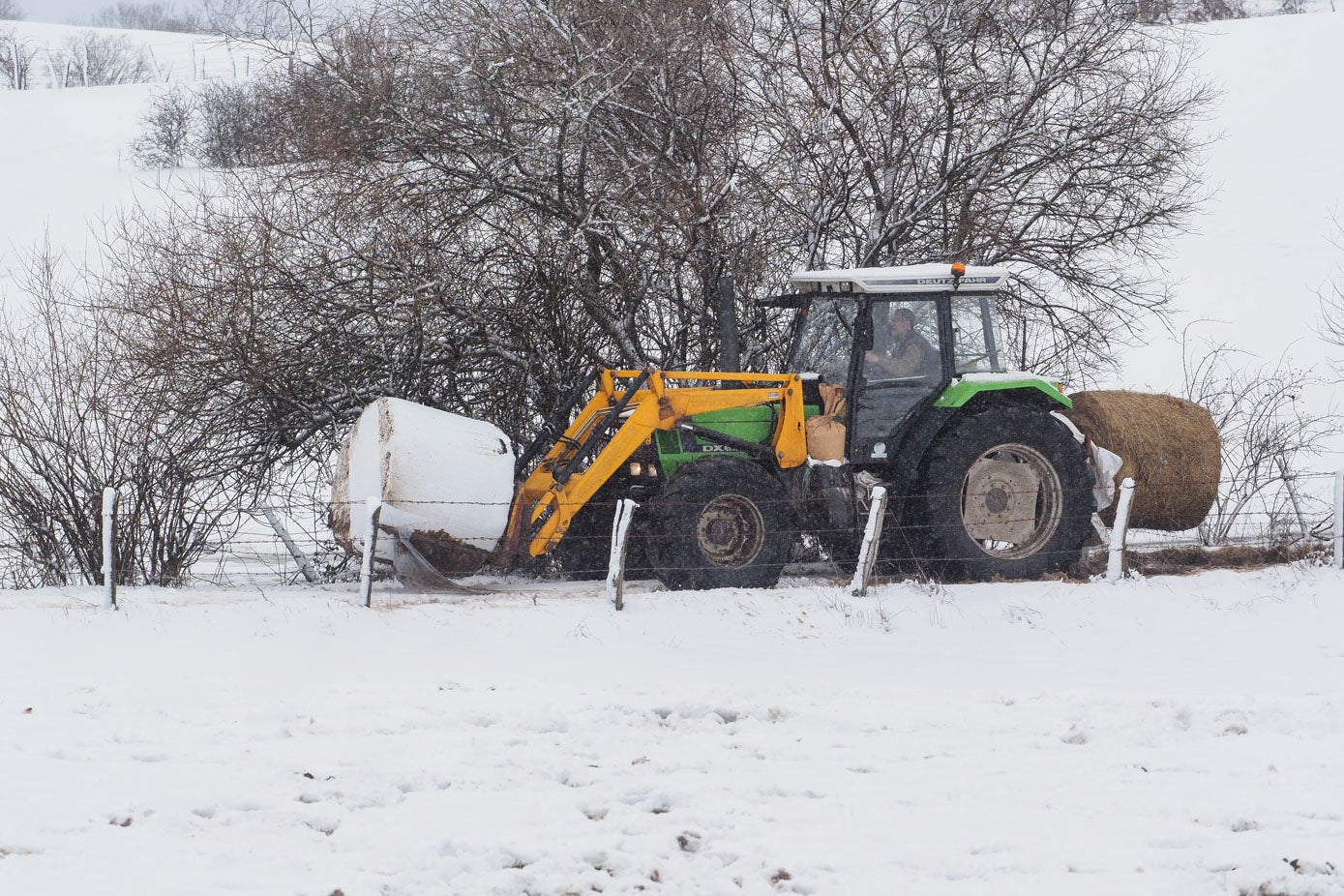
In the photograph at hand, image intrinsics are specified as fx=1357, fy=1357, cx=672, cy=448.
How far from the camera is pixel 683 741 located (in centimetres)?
660

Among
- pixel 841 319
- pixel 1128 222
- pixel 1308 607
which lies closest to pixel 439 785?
pixel 841 319

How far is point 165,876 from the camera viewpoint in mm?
4844

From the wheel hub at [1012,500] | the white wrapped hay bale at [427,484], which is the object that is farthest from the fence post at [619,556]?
the wheel hub at [1012,500]

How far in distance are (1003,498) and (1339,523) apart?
95.7 inches

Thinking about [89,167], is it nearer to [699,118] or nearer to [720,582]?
[699,118]

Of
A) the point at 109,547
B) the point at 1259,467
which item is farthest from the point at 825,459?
the point at 1259,467

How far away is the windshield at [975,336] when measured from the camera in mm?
9836

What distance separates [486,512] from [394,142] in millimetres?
3501

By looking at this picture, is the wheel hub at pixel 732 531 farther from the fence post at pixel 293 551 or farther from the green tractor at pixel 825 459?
the fence post at pixel 293 551

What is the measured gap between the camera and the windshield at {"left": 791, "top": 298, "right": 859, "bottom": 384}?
9.82 m

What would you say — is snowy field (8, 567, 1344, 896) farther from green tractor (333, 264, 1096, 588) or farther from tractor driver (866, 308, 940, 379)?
tractor driver (866, 308, 940, 379)

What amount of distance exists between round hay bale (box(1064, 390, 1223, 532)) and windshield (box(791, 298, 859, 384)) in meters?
1.95

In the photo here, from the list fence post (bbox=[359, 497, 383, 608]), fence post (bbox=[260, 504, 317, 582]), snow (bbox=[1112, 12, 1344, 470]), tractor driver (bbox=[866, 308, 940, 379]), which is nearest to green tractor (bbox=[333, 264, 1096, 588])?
tractor driver (bbox=[866, 308, 940, 379])

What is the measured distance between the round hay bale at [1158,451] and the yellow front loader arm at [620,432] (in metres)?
2.39
